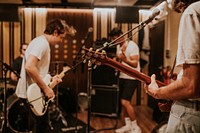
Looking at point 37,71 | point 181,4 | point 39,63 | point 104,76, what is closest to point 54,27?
point 39,63

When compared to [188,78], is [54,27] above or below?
above

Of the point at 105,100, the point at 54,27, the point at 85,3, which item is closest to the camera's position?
the point at 54,27

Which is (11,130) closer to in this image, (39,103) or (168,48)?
(39,103)

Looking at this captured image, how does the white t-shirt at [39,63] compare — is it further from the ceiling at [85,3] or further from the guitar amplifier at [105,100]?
the ceiling at [85,3]

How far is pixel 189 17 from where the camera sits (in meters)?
1.06

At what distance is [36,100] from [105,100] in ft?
7.75

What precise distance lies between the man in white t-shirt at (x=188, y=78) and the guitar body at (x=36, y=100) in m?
1.61

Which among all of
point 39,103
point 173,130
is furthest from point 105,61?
point 39,103

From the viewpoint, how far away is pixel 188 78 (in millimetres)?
1049

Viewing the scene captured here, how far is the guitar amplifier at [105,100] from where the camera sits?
186 inches

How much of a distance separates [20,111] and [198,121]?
327 cm

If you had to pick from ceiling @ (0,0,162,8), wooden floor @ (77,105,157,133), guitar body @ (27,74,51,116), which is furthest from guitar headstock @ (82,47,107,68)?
ceiling @ (0,0,162,8)

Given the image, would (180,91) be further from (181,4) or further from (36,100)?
(36,100)

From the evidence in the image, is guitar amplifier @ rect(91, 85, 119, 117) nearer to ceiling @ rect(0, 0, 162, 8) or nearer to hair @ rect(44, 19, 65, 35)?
ceiling @ rect(0, 0, 162, 8)
